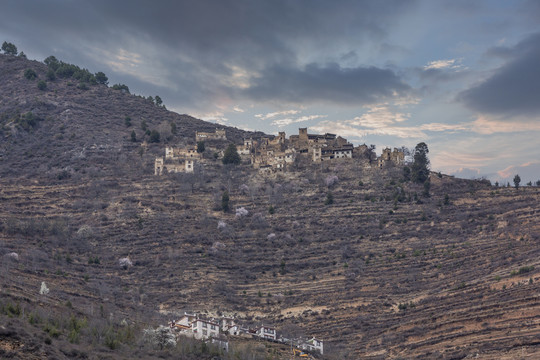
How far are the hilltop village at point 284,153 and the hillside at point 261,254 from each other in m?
1.74

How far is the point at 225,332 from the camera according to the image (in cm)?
4525

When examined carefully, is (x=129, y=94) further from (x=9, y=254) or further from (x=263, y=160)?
(x=9, y=254)

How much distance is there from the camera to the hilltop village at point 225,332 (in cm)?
4325

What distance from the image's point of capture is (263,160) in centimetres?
8019

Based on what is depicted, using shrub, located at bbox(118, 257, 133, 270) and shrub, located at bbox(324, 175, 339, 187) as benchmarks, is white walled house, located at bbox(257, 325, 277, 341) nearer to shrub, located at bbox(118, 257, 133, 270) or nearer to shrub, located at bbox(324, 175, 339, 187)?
shrub, located at bbox(118, 257, 133, 270)

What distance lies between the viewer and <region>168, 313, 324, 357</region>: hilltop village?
43250mm

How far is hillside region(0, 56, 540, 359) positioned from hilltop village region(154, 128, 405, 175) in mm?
1737

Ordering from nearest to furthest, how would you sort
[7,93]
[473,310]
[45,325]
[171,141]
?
Answer: 1. [45,325]
2. [473,310]
3. [171,141]
4. [7,93]

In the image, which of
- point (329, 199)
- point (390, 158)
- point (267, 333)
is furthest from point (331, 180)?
point (267, 333)

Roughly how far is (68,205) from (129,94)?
160 ft

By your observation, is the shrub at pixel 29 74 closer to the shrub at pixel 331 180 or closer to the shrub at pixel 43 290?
the shrub at pixel 331 180

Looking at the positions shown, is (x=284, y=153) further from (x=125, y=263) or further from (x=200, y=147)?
(x=125, y=263)

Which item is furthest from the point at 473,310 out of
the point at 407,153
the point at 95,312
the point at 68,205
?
the point at 68,205

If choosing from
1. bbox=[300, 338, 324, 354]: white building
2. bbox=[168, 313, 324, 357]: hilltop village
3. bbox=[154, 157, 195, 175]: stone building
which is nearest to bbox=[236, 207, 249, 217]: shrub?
bbox=[154, 157, 195, 175]: stone building
